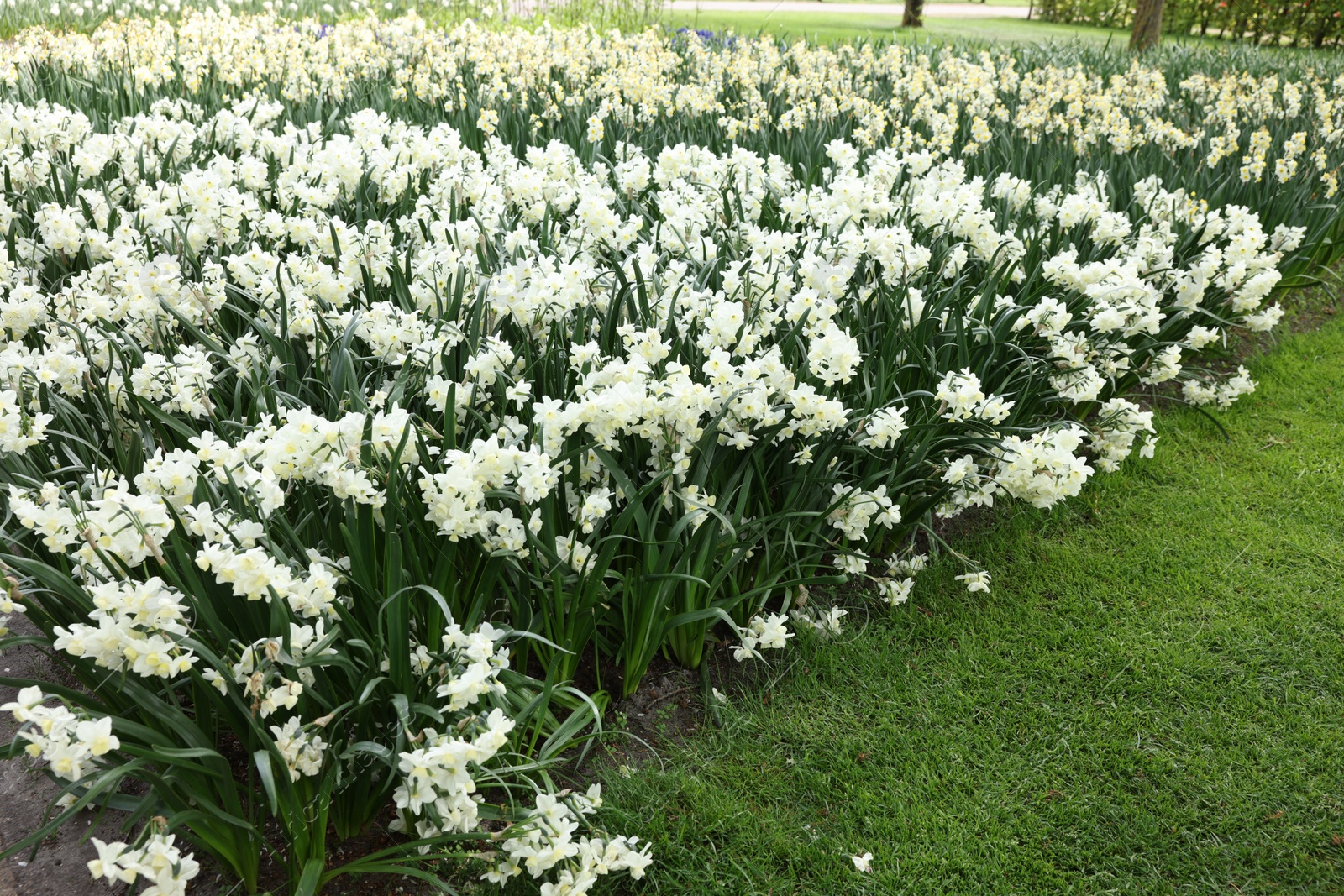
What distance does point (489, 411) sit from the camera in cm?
254

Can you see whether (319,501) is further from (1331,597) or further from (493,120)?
(493,120)

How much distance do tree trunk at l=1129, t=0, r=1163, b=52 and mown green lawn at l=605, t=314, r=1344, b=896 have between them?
10073 millimetres

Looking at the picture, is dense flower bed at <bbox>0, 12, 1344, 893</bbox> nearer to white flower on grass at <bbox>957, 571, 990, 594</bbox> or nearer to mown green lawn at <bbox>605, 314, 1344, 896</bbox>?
white flower on grass at <bbox>957, 571, 990, 594</bbox>

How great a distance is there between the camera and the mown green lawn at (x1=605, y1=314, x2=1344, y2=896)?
215cm

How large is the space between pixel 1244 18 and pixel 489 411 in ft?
68.4

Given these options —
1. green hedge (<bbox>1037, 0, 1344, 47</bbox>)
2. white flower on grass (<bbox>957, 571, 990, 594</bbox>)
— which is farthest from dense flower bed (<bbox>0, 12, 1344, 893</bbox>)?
green hedge (<bbox>1037, 0, 1344, 47</bbox>)

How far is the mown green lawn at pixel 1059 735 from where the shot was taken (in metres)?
2.15

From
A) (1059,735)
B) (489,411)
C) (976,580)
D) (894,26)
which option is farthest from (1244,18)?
(489,411)

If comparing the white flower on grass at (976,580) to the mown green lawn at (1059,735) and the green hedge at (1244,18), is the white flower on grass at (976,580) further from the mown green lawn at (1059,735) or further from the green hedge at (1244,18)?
the green hedge at (1244,18)

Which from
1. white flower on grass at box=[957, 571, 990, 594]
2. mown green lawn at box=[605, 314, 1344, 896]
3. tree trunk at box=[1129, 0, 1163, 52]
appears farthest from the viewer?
tree trunk at box=[1129, 0, 1163, 52]

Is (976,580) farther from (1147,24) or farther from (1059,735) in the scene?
(1147,24)

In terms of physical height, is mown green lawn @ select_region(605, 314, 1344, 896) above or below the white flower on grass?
below

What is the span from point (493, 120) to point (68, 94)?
8.83 ft

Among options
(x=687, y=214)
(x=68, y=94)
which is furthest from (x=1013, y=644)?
(x=68, y=94)
